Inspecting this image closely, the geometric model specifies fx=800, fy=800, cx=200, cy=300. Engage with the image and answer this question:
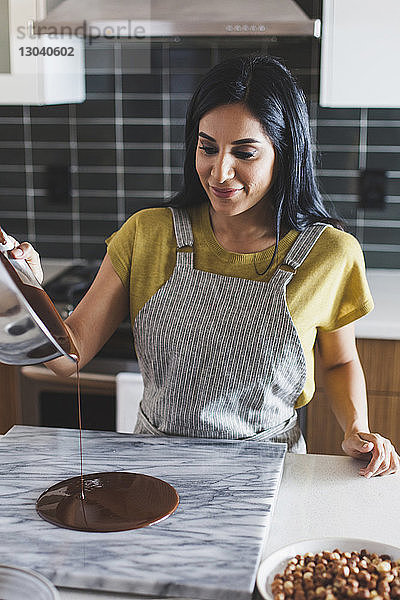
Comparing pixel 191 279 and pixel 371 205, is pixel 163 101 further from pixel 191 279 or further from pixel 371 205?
pixel 191 279

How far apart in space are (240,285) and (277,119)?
12.6 inches

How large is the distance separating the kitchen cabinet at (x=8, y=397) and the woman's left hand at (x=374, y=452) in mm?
1368

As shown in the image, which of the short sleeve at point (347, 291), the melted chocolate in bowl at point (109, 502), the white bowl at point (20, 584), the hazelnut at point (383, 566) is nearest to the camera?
the white bowl at point (20, 584)

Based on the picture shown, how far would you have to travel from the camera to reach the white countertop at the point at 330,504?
1.12 metres

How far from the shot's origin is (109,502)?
1.17 m

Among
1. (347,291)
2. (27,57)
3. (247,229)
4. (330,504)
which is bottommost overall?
(330,504)

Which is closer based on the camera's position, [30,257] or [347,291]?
[30,257]

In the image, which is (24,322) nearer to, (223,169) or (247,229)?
(223,169)

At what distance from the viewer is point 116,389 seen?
2412 millimetres

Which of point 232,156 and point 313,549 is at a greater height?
point 232,156

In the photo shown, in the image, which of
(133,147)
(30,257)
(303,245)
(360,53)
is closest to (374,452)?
(303,245)

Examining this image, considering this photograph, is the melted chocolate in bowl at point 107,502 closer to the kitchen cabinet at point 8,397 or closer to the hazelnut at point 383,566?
the hazelnut at point 383,566

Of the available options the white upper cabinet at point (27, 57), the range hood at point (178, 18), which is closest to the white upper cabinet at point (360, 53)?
the range hood at point (178, 18)

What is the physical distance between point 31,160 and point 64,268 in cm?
43
